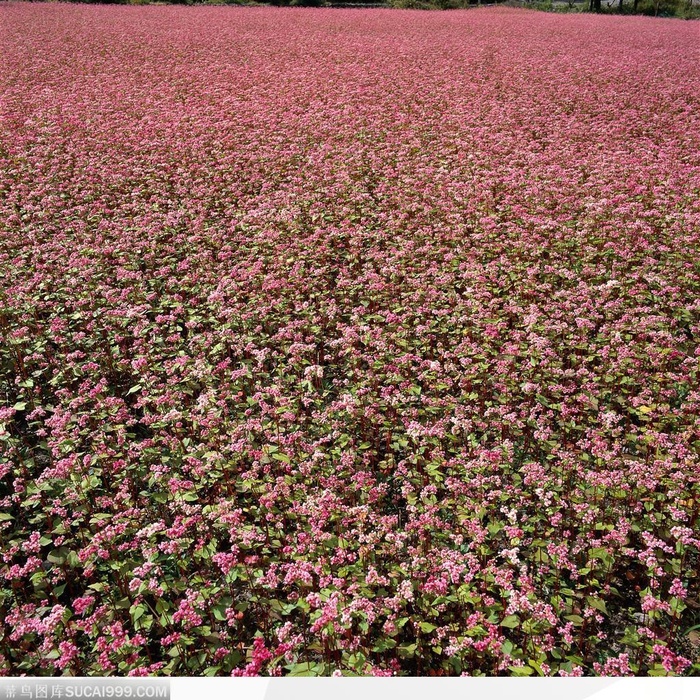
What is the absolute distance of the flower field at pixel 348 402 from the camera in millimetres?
3697

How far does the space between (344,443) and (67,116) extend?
13.4m

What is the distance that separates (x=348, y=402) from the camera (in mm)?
5129

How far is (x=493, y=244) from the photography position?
810 cm

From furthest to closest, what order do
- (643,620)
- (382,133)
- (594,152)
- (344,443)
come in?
(382,133) → (594,152) → (344,443) → (643,620)

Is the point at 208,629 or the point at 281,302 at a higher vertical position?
the point at 281,302

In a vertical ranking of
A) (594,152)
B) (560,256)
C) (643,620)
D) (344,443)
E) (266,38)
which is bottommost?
(643,620)

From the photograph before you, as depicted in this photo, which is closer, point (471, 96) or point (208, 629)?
point (208, 629)

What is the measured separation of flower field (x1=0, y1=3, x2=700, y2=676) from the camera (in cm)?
370

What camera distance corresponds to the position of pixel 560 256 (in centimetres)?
785

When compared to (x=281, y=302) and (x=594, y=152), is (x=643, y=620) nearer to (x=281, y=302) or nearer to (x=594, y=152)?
(x=281, y=302)

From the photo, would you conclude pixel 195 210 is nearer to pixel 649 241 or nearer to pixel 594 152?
pixel 649 241

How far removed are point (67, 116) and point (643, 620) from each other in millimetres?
15858

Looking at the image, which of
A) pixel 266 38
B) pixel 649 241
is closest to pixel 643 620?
pixel 649 241

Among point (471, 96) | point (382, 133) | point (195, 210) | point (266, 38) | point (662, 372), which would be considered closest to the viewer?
point (662, 372)
